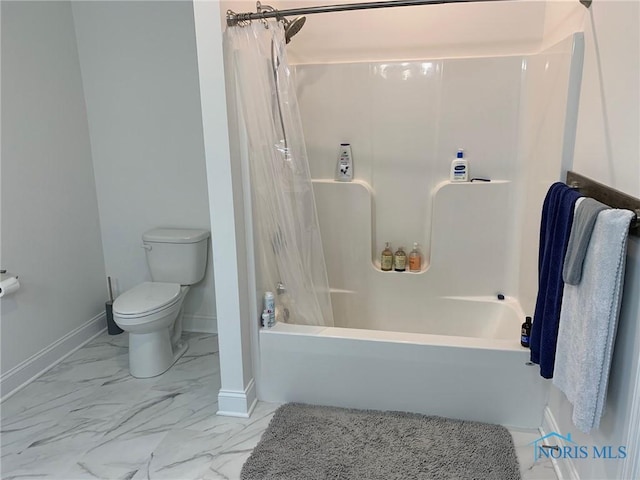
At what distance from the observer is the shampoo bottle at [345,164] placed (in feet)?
9.20

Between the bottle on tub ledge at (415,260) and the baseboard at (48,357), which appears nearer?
the baseboard at (48,357)

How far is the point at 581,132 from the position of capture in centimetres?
187

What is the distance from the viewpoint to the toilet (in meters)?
2.64

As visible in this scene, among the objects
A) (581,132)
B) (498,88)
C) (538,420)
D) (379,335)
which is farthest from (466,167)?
(538,420)

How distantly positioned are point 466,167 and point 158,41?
1.94 m

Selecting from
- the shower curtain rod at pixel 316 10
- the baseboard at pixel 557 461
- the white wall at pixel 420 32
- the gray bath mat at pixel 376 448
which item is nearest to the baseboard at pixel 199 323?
the gray bath mat at pixel 376 448

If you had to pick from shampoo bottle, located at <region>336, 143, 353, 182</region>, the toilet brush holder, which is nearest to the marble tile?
shampoo bottle, located at <region>336, 143, 353, 182</region>

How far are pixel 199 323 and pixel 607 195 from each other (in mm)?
2571

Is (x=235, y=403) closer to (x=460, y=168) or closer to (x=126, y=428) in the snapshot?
(x=126, y=428)

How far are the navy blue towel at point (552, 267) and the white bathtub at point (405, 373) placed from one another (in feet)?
1.02

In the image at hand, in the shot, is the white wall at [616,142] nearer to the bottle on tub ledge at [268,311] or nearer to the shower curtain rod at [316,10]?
the shower curtain rod at [316,10]

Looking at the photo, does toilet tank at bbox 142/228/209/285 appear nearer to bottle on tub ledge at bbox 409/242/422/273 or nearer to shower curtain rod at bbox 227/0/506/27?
bottle on tub ledge at bbox 409/242/422/273

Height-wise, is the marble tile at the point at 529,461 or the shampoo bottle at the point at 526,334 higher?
the shampoo bottle at the point at 526,334

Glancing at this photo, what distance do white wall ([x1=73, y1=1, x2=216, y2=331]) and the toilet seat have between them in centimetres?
38
